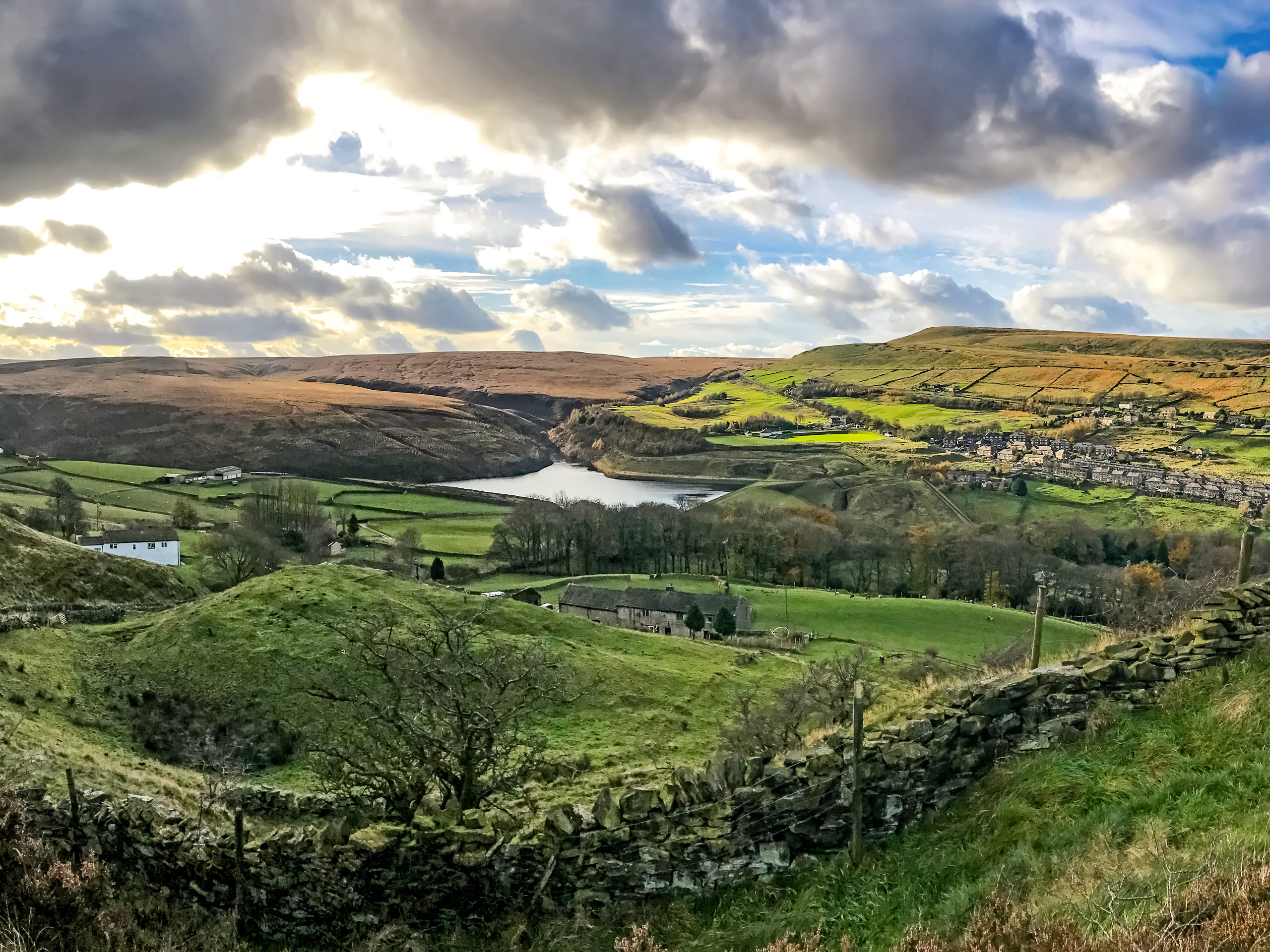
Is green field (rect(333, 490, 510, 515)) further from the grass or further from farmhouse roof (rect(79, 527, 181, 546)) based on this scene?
the grass

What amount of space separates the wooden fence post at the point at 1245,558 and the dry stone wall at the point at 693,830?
137 centimetres

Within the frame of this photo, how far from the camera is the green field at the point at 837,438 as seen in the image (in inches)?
6924

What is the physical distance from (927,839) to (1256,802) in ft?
11.2

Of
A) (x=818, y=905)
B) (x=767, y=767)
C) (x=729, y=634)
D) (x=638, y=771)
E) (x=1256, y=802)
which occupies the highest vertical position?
(x=1256, y=802)

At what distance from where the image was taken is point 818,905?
28.6ft

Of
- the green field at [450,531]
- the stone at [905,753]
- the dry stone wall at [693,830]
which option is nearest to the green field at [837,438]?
the green field at [450,531]

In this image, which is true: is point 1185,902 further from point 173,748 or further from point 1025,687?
point 173,748

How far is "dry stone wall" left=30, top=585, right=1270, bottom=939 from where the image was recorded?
9.77 m

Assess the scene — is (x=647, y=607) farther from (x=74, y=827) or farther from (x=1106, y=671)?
(x=1106, y=671)

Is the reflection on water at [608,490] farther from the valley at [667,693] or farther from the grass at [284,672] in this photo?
the grass at [284,672]

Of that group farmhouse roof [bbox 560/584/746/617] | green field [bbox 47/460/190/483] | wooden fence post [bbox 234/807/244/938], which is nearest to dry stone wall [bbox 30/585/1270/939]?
wooden fence post [bbox 234/807/244/938]

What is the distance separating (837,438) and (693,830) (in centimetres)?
17758

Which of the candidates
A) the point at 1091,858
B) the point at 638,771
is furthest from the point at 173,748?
the point at 1091,858

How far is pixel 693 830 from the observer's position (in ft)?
32.2
